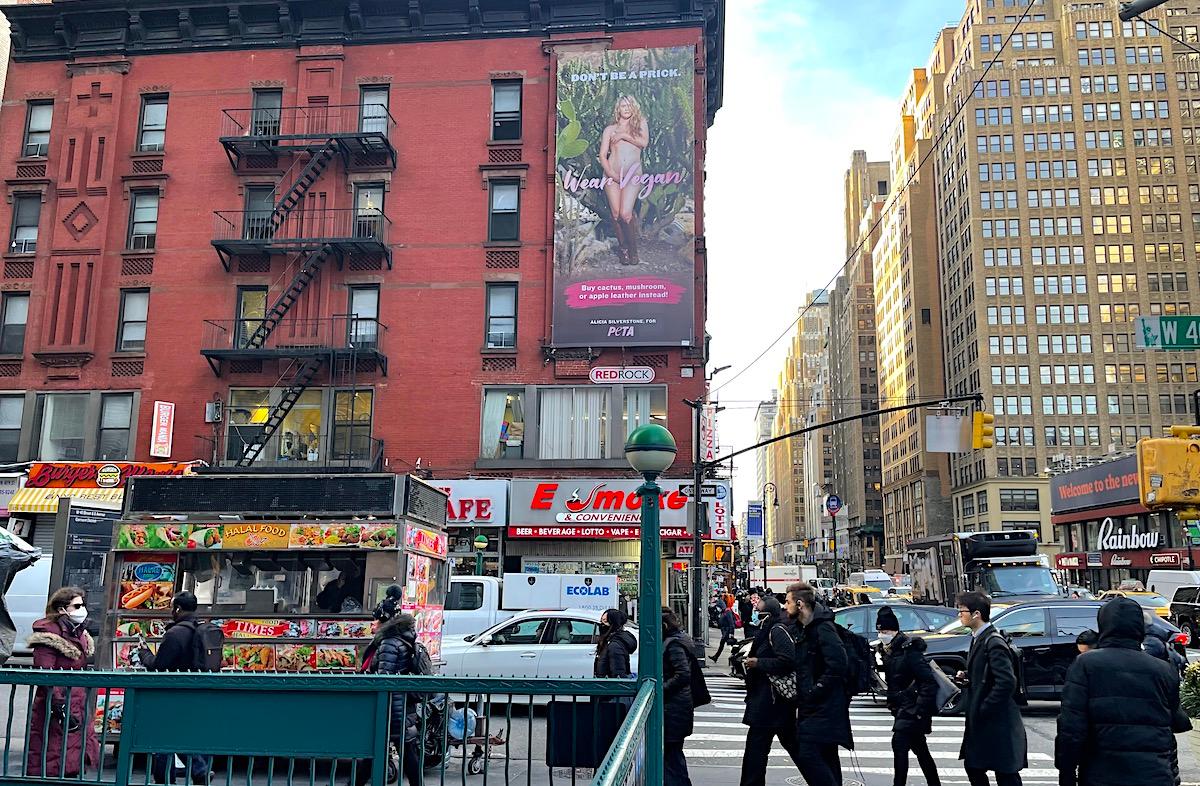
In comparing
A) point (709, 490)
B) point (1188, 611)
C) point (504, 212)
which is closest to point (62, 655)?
point (709, 490)

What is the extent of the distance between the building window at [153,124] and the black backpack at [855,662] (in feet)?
94.6

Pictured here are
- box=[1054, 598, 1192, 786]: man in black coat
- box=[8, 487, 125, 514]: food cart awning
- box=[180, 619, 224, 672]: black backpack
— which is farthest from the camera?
box=[8, 487, 125, 514]: food cart awning

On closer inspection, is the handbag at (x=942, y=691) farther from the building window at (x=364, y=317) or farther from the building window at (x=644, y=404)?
the building window at (x=364, y=317)

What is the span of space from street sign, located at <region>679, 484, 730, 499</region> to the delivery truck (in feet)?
23.5

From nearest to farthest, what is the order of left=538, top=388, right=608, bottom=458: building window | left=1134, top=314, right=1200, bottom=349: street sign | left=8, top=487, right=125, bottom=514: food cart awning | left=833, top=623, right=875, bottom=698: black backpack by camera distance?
left=833, top=623, right=875, bottom=698: black backpack → left=1134, top=314, right=1200, bottom=349: street sign → left=8, top=487, right=125, bottom=514: food cart awning → left=538, top=388, right=608, bottom=458: building window

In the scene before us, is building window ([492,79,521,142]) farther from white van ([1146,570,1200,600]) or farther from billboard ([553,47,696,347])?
white van ([1146,570,1200,600])

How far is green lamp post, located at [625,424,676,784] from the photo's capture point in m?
5.10

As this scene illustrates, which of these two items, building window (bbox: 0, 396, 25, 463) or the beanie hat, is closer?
the beanie hat

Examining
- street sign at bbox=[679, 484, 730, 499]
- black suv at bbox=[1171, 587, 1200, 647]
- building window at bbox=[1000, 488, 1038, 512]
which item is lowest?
black suv at bbox=[1171, 587, 1200, 647]

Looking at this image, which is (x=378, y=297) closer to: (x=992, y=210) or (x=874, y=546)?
(x=992, y=210)

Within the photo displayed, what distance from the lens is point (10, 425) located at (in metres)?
29.3

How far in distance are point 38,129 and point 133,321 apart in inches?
291

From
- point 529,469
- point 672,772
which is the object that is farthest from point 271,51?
point 672,772

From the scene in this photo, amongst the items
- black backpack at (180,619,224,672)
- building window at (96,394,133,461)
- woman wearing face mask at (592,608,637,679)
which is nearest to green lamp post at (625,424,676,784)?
woman wearing face mask at (592,608,637,679)
